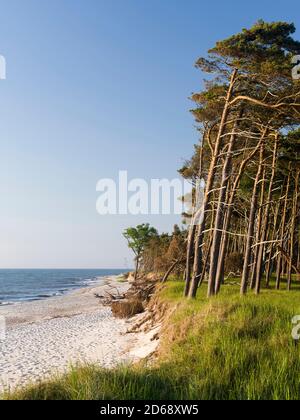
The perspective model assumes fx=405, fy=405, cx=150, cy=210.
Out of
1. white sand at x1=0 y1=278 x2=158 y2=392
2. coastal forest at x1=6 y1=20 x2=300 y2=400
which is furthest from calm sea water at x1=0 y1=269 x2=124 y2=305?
coastal forest at x1=6 y1=20 x2=300 y2=400

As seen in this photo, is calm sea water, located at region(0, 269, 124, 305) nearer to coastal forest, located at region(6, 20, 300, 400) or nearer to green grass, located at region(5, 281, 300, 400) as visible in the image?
coastal forest, located at region(6, 20, 300, 400)

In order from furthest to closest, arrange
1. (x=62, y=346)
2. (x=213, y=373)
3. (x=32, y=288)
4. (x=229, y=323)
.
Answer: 1. (x=32, y=288)
2. (x=62, y=346)
3. (x=229, y=323)
4. (x=213, y=373)

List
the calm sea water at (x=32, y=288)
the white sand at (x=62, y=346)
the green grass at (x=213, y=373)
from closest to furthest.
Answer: the green grass at (x=213, y=373), the white sand at (x=62, y=346), the calm sea water at (x=32, y=288)

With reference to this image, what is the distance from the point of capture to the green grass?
5.44 metres

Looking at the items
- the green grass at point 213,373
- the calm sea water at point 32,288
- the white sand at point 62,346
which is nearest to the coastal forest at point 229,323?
the green grass at point 213,373

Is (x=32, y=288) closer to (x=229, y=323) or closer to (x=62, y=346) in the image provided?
(x=62, y=346)

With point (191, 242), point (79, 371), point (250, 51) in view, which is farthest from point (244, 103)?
point (79, 371)

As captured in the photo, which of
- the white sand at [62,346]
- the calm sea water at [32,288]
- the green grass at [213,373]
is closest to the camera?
the green grass at [213,373]

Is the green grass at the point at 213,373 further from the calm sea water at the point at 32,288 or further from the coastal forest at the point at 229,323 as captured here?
the calm sea water at the point at 32,288

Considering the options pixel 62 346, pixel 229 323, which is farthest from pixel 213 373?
pixel 62 346

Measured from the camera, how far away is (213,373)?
632 cm

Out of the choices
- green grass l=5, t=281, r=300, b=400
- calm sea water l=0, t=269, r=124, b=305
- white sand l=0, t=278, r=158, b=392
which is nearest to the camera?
green grass l=5, t=281, r=300, b=400

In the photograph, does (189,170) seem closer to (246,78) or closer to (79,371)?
(246,78)

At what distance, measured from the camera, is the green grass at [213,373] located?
5.44 metres
